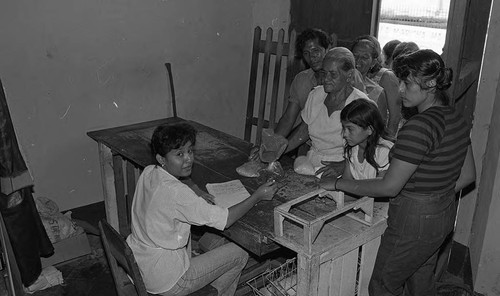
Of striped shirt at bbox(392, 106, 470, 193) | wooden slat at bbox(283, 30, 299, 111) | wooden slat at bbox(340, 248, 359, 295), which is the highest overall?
wooden slat at bbox(283, 30, 299, 111)

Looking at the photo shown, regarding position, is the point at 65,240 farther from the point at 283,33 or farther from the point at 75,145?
the point at 283,33

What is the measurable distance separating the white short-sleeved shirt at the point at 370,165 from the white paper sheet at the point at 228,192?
2.06ft

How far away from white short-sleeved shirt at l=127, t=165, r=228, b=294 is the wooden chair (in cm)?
12

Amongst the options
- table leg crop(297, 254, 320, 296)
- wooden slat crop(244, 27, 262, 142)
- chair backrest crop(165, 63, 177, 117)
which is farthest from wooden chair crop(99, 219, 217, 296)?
wooden slat crop(244, 27, 262, 142)

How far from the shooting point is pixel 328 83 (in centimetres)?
309

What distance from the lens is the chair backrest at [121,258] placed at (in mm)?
2141

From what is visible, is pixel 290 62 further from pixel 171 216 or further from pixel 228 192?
pixel 171 216

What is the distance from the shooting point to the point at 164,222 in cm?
242

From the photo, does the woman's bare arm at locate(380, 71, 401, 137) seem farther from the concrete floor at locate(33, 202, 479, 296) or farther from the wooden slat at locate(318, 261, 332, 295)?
the wooden slat at locate(318, 261, 332, 295)

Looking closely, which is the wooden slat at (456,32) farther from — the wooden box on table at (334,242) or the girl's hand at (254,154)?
the girl's hand at (254,154)

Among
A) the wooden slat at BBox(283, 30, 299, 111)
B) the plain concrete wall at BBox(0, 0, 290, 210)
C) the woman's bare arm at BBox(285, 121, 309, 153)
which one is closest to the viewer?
the woman's bare arm at BBox(285, 121, 309, 153)

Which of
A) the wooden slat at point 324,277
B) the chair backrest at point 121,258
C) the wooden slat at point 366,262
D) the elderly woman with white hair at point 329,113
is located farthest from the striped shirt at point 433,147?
the chair backrest at point 121,258

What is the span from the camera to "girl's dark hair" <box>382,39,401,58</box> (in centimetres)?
425

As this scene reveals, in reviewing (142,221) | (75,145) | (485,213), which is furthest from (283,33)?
(142,221)
